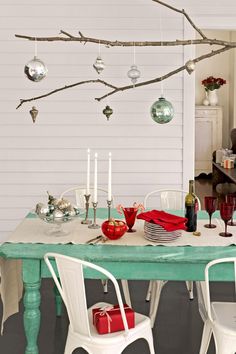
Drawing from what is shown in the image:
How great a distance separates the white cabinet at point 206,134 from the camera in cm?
1048

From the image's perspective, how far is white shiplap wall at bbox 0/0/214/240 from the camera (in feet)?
17.6

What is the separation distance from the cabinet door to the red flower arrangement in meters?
0.62

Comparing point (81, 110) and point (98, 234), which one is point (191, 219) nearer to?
point (98, 234)

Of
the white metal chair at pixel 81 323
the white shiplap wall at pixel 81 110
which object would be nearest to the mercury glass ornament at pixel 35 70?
the white metal chair at pixel 81 323

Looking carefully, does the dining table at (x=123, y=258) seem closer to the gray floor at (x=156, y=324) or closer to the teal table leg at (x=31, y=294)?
the teal table leg at (x=31, y=294)

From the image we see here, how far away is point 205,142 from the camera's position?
1059 cm

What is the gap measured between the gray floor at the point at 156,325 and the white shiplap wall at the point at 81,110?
126cm

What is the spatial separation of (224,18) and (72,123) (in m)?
1.83

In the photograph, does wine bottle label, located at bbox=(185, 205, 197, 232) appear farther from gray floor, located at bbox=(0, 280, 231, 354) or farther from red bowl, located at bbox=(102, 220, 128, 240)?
gray floor, located at bbox=(0, 280, 231, 354)

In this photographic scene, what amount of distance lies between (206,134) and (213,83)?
0.99m

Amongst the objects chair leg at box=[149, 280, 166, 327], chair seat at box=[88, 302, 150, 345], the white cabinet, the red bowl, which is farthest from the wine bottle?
the white cabinet

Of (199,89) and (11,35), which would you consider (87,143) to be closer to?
(11,35)

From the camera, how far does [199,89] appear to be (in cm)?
1094

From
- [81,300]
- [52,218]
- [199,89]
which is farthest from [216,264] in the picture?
[199,89]
